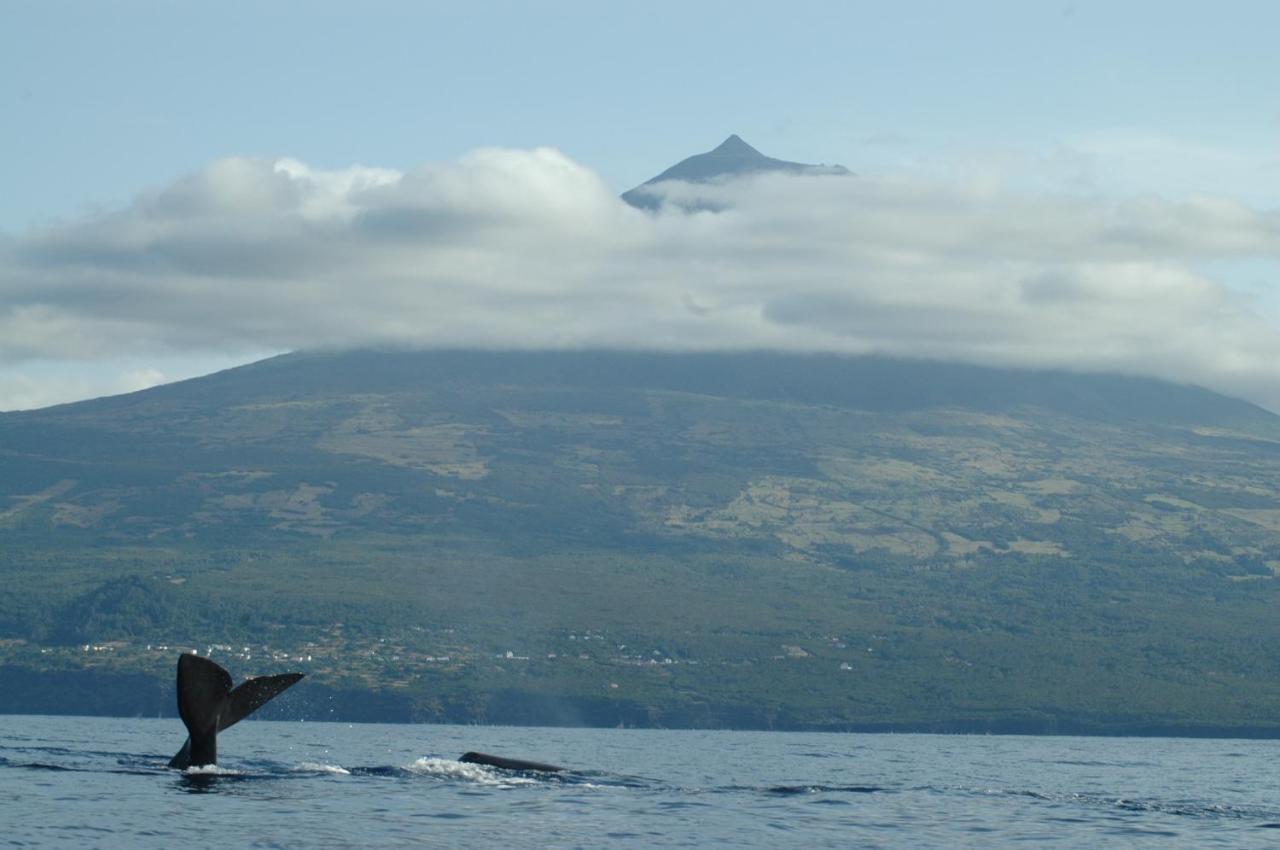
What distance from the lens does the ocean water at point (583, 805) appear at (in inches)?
1864

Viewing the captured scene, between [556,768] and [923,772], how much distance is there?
31428mm

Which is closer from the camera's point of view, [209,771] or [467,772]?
[209,771]

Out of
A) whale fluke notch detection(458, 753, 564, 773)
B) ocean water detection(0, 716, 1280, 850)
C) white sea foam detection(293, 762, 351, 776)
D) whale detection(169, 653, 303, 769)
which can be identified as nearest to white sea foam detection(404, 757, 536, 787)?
ocean water detection(0, 716, 1280, 850)

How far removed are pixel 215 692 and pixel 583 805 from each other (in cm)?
1207

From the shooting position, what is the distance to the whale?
50.7m

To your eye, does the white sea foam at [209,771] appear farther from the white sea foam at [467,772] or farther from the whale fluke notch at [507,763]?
the whale fluke notch at [507,763]

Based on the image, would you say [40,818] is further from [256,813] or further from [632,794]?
[632,794]

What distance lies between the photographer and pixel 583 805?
56875 millimetres

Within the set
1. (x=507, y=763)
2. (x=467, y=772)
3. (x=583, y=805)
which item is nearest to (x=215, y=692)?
(x=583, y=805)

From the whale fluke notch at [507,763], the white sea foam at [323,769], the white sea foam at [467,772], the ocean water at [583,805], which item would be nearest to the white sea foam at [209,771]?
the ocean water at [583,805]

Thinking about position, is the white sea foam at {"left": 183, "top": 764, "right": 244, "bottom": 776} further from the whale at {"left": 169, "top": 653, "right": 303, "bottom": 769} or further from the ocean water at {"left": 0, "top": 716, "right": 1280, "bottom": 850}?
the whale at {"left": 169, "top": 653, "right": 303, "bottom": 769}

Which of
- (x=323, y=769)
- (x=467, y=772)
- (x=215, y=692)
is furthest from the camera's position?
(x=323, y=769)

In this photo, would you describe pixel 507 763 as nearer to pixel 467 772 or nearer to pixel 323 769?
pixel 467 772

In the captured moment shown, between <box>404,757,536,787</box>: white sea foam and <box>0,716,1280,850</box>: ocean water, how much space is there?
0.13 meters
